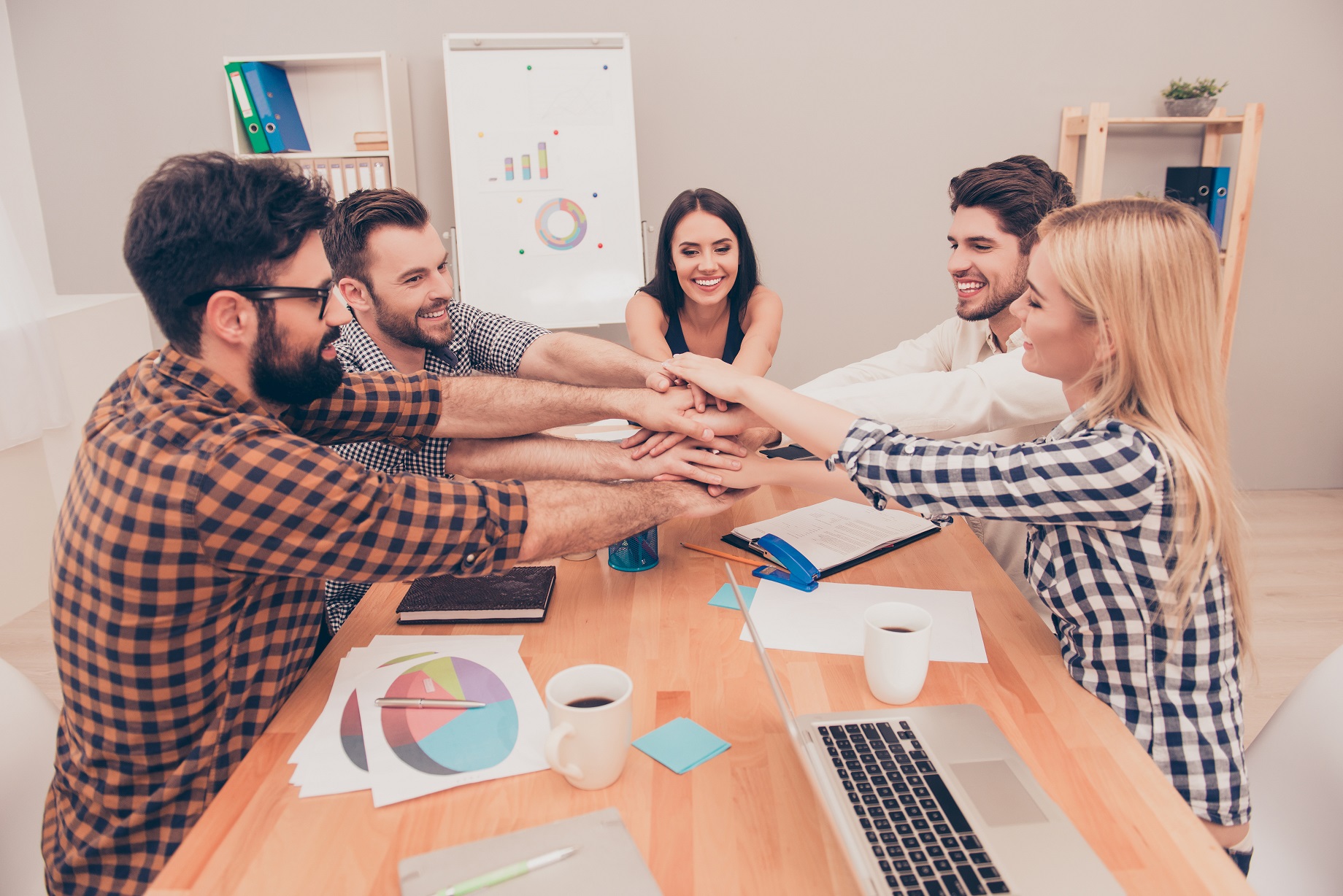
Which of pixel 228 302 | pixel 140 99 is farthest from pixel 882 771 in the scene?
pixel 140 99

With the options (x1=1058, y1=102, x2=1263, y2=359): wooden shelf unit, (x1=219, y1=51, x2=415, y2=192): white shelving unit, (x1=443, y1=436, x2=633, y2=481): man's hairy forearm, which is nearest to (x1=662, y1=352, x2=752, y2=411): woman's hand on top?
(x1=443, y1=436, x2=633, y2=481): man's hairy forearm

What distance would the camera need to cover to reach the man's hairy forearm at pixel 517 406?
1490 millimetres

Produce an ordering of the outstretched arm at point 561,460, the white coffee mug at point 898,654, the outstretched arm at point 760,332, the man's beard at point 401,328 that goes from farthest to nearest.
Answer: the outstretched arm at point 760,332
the man's beard at point 401,328
the outstretched arm at point 561,460
the white coffee mug at point 898,654

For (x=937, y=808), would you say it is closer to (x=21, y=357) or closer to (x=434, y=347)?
(x=434, y=347)

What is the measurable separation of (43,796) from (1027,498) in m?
1.27

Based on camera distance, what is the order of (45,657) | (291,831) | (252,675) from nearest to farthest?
(291,831) → (252,675) → (45,657)

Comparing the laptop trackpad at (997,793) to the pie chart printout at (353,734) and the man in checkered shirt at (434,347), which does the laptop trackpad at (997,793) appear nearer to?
the pie chart printout at (353,734)

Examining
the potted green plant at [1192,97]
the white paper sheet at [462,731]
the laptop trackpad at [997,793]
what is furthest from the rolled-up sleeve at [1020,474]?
the potted green plant at [1192,97]

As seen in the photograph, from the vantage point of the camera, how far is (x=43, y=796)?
3.52 feet

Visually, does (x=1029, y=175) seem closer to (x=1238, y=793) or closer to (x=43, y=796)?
(x=1238, y=793)

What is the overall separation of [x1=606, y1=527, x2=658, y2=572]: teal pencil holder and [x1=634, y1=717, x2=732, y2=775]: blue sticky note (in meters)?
0.42

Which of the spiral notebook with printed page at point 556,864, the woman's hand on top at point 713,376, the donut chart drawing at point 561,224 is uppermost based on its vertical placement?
the donut chart drawing at point 561,224

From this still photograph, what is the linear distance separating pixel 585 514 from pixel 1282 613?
2596 millimetres

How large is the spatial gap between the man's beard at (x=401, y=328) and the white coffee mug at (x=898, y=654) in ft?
4.11
